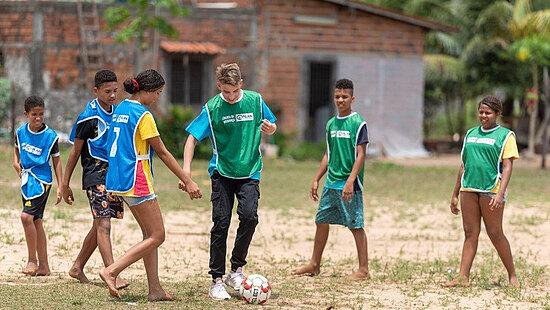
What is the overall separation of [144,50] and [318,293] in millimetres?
16417

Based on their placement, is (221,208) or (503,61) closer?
(221,208)

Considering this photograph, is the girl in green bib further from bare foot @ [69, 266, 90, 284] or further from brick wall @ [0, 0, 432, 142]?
brick wall @ [0, 0, 432, 142]

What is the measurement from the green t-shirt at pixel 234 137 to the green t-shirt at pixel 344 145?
1309 mm

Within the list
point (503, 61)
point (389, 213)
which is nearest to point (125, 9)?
point (389, 213)

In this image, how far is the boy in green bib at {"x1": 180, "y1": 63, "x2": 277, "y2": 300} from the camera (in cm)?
681

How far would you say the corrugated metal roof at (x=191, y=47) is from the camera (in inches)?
891

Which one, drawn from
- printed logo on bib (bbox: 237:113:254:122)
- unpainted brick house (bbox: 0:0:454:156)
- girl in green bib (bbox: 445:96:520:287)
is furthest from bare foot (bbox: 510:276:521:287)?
unpainted brick house (bbox: 0:0:454:156)

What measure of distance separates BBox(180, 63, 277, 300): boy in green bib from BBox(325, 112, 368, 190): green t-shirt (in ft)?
4.09

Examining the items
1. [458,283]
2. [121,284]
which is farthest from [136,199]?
[458,283]

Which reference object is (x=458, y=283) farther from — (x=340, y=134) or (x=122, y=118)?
(x=122, y=118)

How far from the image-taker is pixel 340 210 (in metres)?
8.02

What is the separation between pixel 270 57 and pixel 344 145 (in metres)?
15.9

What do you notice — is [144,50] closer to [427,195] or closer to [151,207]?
[427,195]

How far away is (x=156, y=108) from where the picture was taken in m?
23.0
